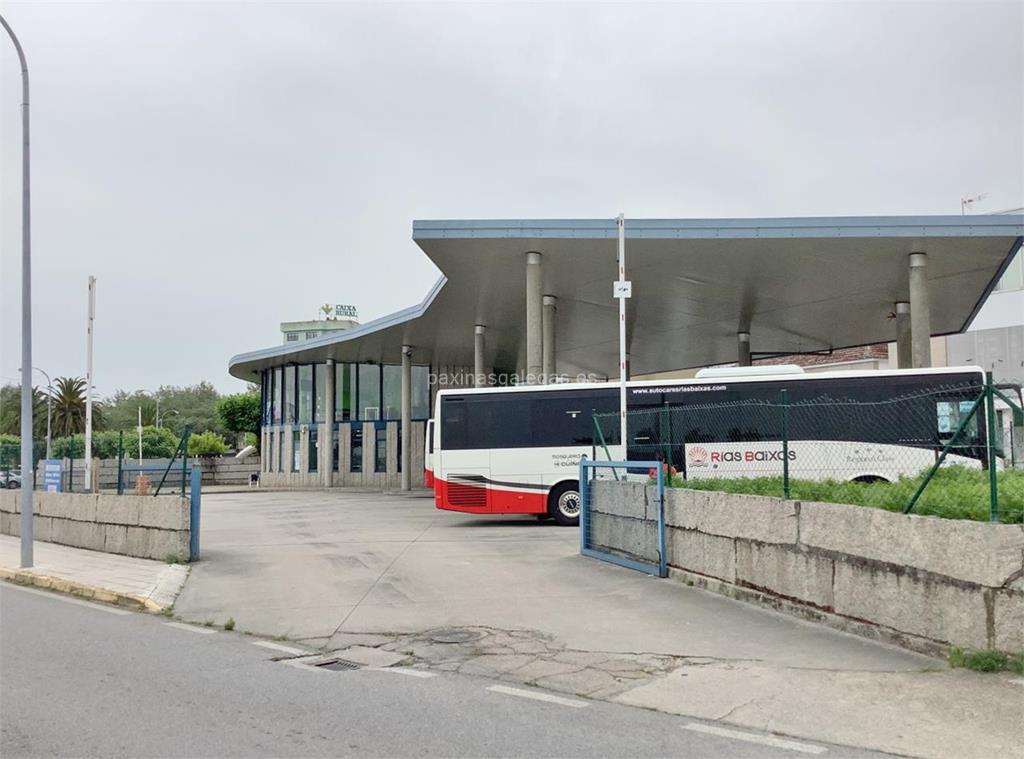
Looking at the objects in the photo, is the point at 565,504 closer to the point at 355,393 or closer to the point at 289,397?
the point at 355,393

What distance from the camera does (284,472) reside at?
146ft

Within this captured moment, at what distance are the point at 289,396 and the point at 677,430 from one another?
97.9ft

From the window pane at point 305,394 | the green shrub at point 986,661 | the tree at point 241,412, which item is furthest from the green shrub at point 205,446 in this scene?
the green shrub at point 986,661

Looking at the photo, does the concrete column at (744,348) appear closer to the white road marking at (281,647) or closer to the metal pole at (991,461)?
the metal pole at (991,461)

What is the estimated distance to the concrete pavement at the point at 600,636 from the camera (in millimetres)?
6023

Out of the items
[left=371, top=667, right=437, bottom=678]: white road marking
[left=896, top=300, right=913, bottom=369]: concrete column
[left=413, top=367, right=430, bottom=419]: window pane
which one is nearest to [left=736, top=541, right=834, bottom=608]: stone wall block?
[left=371, top=667, right=437, bottom=678]: white road marking

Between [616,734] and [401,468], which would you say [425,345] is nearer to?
[401,468]

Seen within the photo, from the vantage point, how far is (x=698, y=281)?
993 inches

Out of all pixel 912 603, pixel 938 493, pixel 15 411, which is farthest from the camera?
pixel 15 411

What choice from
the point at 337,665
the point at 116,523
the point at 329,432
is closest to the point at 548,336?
the point at 116,523

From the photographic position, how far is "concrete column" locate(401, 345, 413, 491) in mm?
39656

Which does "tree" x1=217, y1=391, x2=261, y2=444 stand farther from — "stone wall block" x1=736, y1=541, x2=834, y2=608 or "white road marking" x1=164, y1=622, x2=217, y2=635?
"stone wall block" x1=736, y1=541, x2=834, y2=608

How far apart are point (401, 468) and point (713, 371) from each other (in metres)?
23.8

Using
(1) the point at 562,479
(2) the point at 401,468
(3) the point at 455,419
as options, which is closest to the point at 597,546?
(1) the point at 562,479
